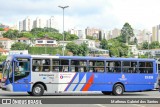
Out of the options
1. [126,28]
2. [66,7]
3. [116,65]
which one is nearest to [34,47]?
[126,28]

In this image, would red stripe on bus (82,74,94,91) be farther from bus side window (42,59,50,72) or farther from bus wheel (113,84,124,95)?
bus side window (42,59,50,72)

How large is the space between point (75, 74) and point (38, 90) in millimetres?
2542

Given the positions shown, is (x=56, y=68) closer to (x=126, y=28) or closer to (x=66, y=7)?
(x=66, y=7)

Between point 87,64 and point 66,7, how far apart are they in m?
30.3

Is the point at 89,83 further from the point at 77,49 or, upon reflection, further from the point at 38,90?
the point at 77,49

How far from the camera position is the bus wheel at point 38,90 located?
26.4 meters

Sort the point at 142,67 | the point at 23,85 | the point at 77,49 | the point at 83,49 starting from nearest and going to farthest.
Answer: the point at 23,85 < the point at 142,67 < the point at 83,49 < the point at 77,49

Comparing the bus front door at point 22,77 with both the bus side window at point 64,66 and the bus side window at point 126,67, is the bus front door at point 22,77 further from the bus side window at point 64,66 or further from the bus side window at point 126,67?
the bus side window at point 126,67

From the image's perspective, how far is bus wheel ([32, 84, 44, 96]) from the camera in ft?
86.5

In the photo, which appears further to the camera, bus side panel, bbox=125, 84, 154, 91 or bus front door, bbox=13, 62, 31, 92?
bus side panel, bbox=125, 84, 154, 91

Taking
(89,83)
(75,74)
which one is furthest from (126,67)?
(75,74)

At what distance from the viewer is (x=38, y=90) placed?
87.1ft

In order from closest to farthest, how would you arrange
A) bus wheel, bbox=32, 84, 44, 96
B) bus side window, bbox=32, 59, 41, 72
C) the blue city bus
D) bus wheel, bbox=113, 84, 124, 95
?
the blue city bus, bus wheel, bbox=32, 84, 44, 96, bus side window, bbox=32, 59, 41, 72, bus wheel, bbox=113, 84, 124, 95

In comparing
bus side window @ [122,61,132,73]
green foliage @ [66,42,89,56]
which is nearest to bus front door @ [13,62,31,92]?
bus side window @ [122,61,132,73]
